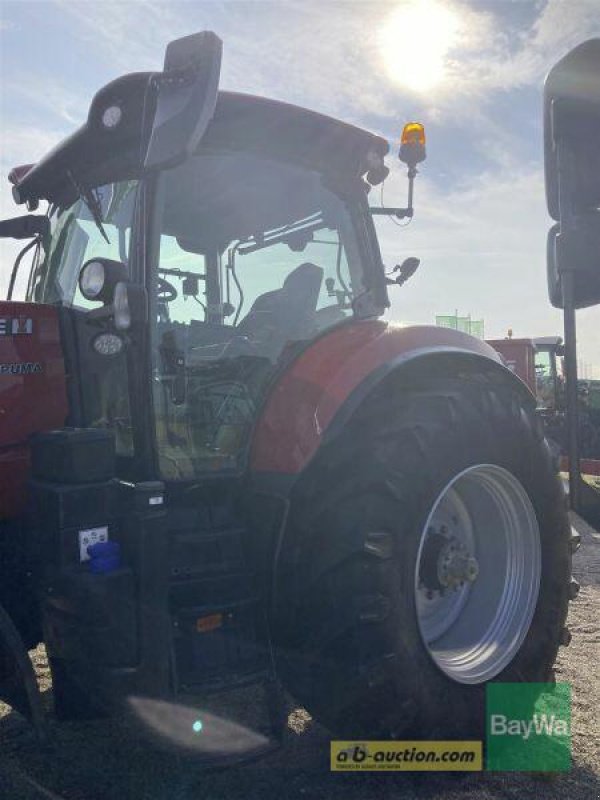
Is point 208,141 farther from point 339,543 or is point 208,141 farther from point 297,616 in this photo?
point 297,616

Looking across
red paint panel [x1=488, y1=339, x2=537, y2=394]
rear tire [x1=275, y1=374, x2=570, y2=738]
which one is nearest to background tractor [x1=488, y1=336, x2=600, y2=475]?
red paint panel [x1=488, y1=339, x2=537, y2=394]

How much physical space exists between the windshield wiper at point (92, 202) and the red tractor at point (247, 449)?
2 centimetres

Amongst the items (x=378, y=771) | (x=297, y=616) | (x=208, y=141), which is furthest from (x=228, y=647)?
(x=208, y=141)

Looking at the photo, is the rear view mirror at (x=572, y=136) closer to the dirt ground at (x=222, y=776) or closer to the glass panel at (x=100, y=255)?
the glass panel at (x=100, y=255)

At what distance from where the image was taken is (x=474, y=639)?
9.71 ft

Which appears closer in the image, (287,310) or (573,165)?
(573,165)

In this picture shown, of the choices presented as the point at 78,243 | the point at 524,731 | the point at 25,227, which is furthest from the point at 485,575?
the point at 25,227

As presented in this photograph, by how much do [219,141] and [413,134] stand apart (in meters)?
0.94

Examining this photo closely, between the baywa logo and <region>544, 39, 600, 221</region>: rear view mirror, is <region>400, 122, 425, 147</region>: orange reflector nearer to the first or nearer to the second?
<region>544, 39, 600, 221</region>: rear view mirror

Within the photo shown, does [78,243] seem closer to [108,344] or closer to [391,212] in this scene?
[108,344]

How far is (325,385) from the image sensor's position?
266cm

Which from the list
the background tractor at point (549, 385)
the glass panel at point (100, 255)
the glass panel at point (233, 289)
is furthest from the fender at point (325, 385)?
the background tractor at point (549, 385)

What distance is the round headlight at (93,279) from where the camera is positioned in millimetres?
2379

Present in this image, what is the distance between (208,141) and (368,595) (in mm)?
1731
